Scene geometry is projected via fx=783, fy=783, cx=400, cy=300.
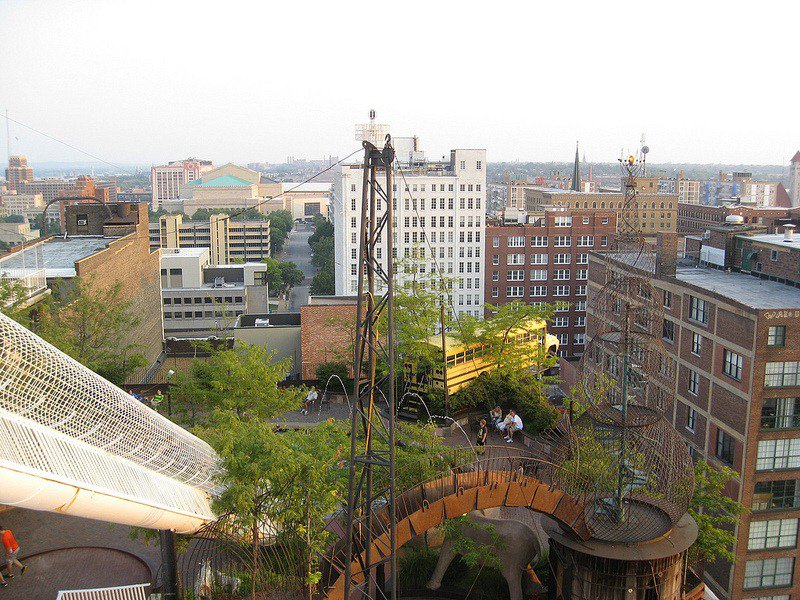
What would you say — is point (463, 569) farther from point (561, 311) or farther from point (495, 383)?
point (561, 311)

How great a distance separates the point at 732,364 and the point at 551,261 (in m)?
53.9

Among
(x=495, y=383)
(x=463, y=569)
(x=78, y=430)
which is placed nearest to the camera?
(x=78, y=430)

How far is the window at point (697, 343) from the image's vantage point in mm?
47156

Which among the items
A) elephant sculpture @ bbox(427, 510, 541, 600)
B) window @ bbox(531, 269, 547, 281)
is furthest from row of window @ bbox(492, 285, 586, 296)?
elephant sculpture @ bbox(427, 510, 541, 600)

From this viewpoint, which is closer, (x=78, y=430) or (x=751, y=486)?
(x=78, y=430)

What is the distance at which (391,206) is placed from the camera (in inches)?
751

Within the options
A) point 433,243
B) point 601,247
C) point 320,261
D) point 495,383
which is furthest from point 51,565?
point 320,261

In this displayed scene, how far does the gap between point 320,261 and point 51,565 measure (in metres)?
128

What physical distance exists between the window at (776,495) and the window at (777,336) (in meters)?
7.66

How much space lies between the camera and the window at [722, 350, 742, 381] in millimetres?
43094

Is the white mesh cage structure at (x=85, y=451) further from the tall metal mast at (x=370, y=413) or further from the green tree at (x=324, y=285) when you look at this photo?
the green tree at (x=324, y=285)

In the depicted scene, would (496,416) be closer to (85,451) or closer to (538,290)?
(85,451)

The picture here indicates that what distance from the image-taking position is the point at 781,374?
41.8 meters

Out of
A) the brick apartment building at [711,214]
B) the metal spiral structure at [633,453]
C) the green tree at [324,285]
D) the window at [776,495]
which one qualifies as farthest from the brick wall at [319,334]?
the brick apartment building at [711,214]
